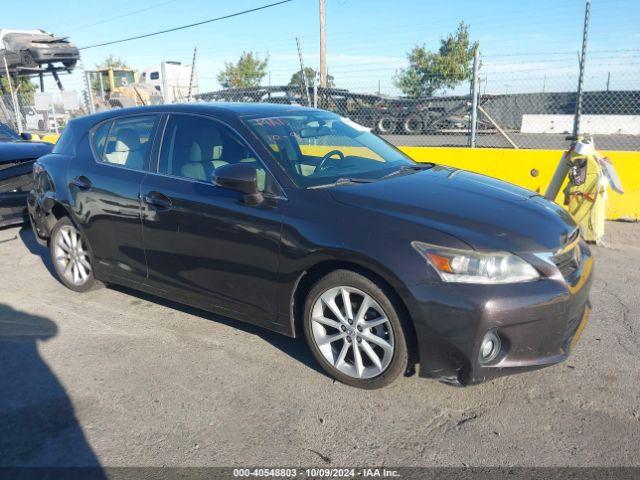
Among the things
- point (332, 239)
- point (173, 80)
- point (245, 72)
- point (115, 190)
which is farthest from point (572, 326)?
point (245, 72)

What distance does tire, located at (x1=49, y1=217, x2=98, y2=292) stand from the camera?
4691 millimetres

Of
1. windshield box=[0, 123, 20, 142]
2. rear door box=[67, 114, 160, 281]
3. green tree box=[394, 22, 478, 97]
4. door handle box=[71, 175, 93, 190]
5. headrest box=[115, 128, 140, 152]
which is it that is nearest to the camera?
rear door box=[67, 114, 160, 281]

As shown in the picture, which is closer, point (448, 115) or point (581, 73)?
point (581, 73)

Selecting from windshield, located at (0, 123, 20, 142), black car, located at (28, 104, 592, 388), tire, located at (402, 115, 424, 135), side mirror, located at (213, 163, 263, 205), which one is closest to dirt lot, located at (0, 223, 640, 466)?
black car, located at (28, 104, 592, 388)

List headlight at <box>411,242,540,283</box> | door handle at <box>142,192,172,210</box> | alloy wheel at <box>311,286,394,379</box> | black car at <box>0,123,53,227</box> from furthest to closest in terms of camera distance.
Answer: black car at <box>0,123,53,227</box>, door handle at <box>142,192,172,210</box>, alloy wheel at <box>311,286,394,379</box>, headlight at <box>411,242,540,283</box>

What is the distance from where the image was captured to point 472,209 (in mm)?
3070

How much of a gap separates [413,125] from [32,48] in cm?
1732

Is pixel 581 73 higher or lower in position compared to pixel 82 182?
higher

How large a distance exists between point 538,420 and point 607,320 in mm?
1615

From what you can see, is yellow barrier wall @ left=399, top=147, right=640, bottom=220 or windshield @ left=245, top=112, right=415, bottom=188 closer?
windshield @ left=245, top=112, right=415, bottom=188

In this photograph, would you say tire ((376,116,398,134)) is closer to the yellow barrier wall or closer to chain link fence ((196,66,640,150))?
chain link fence ((196,66,640,150))

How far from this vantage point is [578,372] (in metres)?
3.26

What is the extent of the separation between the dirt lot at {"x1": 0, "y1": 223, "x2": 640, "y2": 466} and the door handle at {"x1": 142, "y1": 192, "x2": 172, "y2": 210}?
0.93 m

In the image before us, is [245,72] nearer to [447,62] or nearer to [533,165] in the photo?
[447,62]
